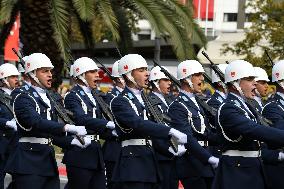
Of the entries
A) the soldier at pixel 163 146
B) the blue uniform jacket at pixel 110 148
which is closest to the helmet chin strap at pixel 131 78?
the soldier at pixel 163 146

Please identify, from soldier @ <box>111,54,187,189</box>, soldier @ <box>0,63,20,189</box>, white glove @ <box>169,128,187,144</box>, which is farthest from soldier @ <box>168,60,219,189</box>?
soldier @ <box>0,63,20,189</box>

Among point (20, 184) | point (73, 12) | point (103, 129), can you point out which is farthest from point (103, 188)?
point (73, 12)

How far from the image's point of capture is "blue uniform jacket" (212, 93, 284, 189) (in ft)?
24.8

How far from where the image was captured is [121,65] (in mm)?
8953

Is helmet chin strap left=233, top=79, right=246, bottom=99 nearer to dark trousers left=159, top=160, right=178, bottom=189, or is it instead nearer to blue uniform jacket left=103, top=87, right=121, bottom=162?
dark trousers left=159, top=160, right=178, bottom=189

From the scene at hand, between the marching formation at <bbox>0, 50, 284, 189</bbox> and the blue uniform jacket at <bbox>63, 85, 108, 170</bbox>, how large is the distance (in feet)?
0.04

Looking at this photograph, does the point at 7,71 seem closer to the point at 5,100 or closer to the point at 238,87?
the point at 5,100

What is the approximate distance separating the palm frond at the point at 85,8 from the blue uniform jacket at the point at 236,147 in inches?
269

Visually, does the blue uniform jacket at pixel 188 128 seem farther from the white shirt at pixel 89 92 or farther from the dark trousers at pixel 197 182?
the white shirt at pixel 89 92

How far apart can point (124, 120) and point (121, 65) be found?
2.56 feet

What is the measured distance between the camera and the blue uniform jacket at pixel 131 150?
848 centimetres

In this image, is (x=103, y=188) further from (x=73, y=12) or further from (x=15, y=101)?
(x=73, y=12)

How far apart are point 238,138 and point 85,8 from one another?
7285 millimetres

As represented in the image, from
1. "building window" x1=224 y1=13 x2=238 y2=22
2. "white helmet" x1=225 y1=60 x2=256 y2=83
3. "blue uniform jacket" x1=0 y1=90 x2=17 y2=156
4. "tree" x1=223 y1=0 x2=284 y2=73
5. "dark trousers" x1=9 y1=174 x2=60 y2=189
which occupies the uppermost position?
"white helmet" x1=225 y1=60 x2=256 y2=83
